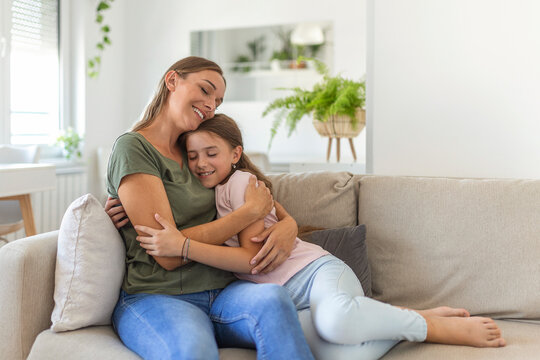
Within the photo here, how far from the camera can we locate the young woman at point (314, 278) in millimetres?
1292

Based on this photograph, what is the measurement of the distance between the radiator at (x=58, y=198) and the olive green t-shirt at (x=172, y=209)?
240 centimetres

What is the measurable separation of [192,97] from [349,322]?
0.76 m

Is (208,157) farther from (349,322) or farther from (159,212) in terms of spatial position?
(349,322)

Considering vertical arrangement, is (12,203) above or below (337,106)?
below

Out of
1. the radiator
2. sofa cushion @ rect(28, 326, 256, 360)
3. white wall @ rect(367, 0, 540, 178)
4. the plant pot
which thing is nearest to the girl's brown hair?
sofa cushion @ rect(28, 326, 256, 360)

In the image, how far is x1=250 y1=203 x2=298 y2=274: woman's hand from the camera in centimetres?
144

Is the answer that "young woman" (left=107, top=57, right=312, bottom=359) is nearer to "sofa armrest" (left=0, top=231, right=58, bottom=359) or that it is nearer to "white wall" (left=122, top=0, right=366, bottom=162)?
"sofa armrest" (left=0, top=231, right=58, bottom=359)

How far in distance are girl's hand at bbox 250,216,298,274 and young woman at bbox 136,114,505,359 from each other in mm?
23

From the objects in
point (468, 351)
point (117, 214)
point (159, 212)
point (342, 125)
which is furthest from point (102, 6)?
point (468, 351)

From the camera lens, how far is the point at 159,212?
4.48ft

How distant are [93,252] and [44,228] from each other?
259 cm

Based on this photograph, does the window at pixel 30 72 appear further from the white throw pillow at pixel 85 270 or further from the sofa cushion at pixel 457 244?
the sofa cushion at pixel 457 244

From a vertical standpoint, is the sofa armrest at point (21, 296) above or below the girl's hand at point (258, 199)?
below

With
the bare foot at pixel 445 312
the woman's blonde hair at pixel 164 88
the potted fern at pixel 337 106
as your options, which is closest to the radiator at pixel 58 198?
the potted fern at pixel 337 106
